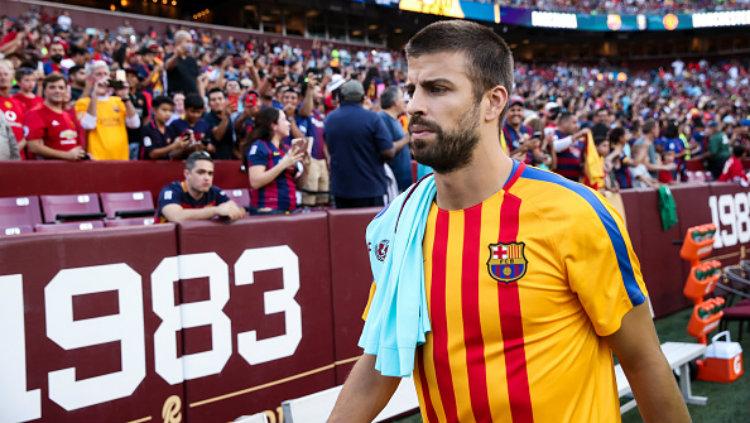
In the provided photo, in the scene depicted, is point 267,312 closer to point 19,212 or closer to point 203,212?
point 203,212

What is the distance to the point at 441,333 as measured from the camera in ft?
6.02

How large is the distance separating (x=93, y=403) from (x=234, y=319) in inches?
42.0

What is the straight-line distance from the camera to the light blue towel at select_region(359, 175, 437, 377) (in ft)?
5.99

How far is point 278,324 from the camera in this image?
502 cm

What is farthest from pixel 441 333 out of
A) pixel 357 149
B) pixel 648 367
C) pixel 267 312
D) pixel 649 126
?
pixel 649 126

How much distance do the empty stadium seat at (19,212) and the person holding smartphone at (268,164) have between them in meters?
2.38

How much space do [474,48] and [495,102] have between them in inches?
6.3

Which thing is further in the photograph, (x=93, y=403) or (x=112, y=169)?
(x=112, y=169)

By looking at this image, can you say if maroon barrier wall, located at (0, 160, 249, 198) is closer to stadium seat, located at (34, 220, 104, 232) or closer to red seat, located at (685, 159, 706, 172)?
stadium seat, located at (34, 220, 104, 232)

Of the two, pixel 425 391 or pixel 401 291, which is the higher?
pixel 401 291

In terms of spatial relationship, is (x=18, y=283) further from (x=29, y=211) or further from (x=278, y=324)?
(x=29, y=211)

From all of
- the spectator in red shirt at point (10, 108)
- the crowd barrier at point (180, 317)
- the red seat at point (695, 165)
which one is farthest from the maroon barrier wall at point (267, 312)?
the red seat at point (695, 165)

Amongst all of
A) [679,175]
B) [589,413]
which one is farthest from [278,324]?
[679,175]

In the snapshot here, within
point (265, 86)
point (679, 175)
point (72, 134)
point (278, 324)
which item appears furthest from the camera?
point (679, 175)
